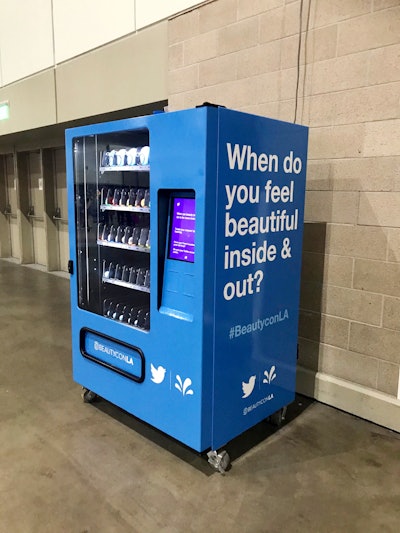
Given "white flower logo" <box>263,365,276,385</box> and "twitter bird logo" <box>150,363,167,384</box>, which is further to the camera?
"white flower logo" <box>263,365,276,385</box>

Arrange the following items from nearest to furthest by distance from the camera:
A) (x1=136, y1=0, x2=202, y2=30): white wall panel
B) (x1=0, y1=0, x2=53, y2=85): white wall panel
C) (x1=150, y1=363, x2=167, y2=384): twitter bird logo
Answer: (x1=150, y1=363, x2=167, y2=384): twitter bird logo
(x1=136, y1=0, x2=202, y2=30): white wall panel
(x1=0, y1=0, x2=53, y2=85): white wall panel

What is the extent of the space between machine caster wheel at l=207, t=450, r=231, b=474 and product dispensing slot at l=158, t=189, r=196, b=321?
29.8 inches

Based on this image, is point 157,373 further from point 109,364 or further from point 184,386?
point 109,364

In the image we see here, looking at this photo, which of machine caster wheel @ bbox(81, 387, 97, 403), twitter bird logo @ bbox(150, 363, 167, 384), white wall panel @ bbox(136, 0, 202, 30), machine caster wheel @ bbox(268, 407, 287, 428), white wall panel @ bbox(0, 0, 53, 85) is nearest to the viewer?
twitter bird logo @ bbox(150, 363, 167, 384)

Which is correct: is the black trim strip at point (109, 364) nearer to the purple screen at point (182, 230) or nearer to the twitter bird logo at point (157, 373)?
the twitter bird logo at point (157, 373)

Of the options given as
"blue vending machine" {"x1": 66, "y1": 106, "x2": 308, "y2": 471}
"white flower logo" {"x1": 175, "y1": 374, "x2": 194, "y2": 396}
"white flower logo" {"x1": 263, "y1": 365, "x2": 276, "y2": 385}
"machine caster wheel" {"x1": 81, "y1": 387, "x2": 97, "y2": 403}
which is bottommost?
"machine caster wheel" {"x1": 81, "y1": 387, "x2": 97, "y2": 403}

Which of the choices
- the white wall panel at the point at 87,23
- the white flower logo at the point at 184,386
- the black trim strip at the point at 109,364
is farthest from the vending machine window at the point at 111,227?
the white wall panel at the point at 87,23

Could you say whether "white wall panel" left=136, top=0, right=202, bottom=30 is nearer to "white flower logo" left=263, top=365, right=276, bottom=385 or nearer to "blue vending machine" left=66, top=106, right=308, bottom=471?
"blue vending machine" left=66, top=106, right=308, bottom=471

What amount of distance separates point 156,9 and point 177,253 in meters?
2.78

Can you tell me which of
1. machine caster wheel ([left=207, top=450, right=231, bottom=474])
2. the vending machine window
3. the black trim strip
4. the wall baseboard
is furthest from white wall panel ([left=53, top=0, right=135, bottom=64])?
machine caster wheel ([left=207, top=450, right=231, bottom=474])

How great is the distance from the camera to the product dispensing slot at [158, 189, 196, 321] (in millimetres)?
2193

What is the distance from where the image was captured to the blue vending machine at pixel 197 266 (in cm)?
209

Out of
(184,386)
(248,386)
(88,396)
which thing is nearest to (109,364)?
(88,396)

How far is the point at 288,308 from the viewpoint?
2.64 m
